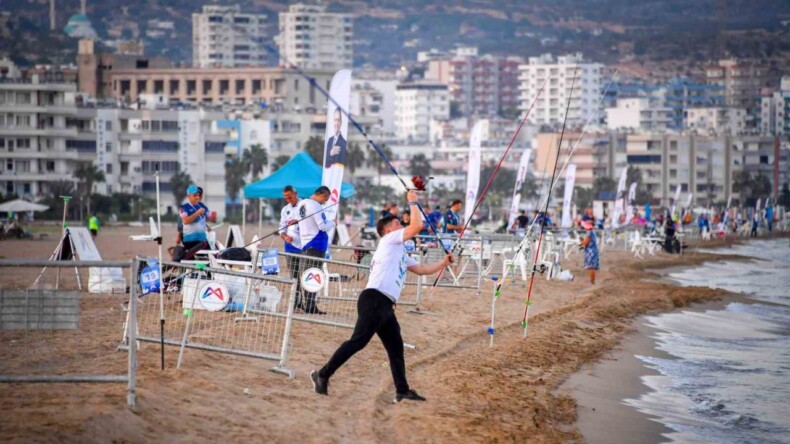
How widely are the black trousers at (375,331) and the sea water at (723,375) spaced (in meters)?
2.53

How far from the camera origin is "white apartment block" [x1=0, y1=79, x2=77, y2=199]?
292 ft

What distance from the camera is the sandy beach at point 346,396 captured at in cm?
945

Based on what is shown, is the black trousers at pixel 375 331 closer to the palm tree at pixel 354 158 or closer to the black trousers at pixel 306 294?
the black trousers at pixel 306 294

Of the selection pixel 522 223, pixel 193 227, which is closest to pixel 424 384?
pixel 193 227

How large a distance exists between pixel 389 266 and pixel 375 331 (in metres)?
0.54

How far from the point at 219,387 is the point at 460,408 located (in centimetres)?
198

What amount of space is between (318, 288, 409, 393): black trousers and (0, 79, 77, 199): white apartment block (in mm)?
78103

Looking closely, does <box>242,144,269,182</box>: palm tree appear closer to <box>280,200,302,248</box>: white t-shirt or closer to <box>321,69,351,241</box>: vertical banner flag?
<box>321,69,351,241</box>: vertical banner flag

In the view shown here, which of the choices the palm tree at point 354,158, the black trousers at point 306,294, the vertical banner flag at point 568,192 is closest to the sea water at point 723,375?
the black trousers at point 306,294

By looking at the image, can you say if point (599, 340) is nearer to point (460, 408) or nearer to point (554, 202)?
point (460, 408)

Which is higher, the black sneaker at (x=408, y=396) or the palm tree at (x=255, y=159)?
the palm tree at (x=255, y=159)

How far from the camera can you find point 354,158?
120m

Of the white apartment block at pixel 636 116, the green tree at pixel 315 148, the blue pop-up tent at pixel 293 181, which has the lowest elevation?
the blue pop-up tent at pixel 293 181

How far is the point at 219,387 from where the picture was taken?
36.1 ft
